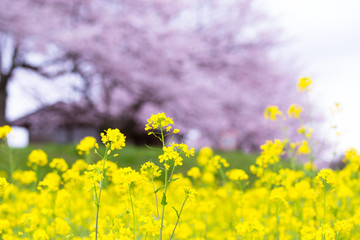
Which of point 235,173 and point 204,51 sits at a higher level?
point 204,51

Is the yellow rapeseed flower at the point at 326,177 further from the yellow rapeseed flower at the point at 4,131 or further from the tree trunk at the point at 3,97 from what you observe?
the tree trunk at the point at 3,97

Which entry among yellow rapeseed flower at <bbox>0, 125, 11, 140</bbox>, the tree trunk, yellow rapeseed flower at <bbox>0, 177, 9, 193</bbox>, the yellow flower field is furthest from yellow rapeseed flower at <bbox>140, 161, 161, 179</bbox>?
the tree trunk

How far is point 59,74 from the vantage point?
492 inches

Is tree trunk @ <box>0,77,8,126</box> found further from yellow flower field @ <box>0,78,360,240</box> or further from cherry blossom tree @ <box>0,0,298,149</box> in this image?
yellow flower field @ <box>0,78,360,240</box>

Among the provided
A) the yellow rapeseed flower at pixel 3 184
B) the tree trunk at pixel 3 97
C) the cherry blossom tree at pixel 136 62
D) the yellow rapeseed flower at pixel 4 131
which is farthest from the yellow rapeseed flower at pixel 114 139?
the tree trunk at pixel 3 97

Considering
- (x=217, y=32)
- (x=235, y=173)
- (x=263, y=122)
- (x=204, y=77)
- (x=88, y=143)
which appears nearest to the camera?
(x=88, y=143)

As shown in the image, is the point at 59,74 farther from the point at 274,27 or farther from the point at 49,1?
the point at 274,27

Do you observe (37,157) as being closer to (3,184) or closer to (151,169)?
(3,184)

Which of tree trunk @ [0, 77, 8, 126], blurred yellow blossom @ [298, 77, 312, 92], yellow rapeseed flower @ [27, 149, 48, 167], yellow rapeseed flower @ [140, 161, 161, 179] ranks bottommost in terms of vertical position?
yellow rapeseed flower @ [140, 161, 161, 179]

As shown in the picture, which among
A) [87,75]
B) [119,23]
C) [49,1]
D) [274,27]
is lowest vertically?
[87,75]

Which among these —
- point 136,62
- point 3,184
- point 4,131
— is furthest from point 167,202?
point 136,62

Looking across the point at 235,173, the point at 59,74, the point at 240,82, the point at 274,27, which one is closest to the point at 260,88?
the point at 240,82

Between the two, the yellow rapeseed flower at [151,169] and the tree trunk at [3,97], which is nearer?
the yellow rapeseed flower at [151,169]

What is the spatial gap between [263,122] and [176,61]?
12.1ft
